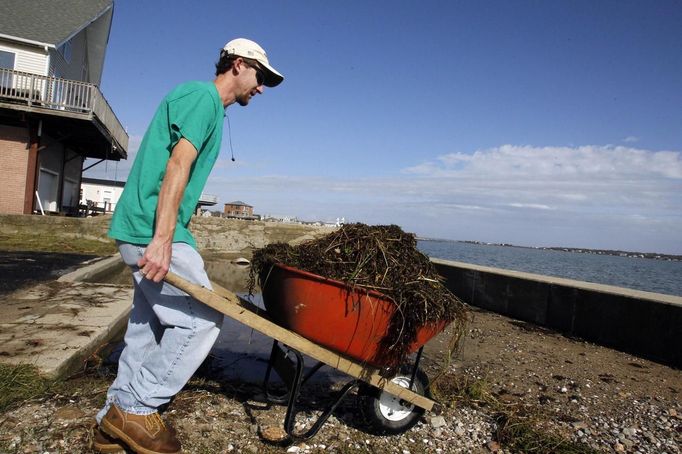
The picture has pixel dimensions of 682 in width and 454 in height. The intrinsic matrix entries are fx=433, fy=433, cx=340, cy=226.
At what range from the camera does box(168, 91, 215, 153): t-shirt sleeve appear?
204 centimetres

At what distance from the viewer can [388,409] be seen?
2709 mm

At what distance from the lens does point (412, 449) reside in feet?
8.61

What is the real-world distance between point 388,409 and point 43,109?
17.1 metres

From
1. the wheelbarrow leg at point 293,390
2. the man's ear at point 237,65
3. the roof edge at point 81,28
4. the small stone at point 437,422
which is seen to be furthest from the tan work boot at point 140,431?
the roof edge at point 81,28

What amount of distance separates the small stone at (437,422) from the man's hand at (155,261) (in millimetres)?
2072

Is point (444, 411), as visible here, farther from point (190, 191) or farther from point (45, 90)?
point (45, 90)

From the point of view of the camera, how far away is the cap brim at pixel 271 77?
2291 mm

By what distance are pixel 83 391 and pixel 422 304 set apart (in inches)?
91.4

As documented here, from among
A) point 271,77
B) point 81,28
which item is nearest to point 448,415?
point 271,77

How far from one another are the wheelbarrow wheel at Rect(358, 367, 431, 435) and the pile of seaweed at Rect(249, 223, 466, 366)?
15.8 inches

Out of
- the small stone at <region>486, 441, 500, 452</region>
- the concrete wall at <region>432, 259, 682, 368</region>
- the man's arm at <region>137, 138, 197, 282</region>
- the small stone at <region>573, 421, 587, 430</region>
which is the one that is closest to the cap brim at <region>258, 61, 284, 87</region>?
the man's arm at <region>137, 138, 197, 282</region>

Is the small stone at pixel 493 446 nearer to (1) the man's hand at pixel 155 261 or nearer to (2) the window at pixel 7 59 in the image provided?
(1) the man's hand at pixel 155 261

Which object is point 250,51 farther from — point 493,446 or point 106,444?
point 493,446

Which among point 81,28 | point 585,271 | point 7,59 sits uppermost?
point 81,28
